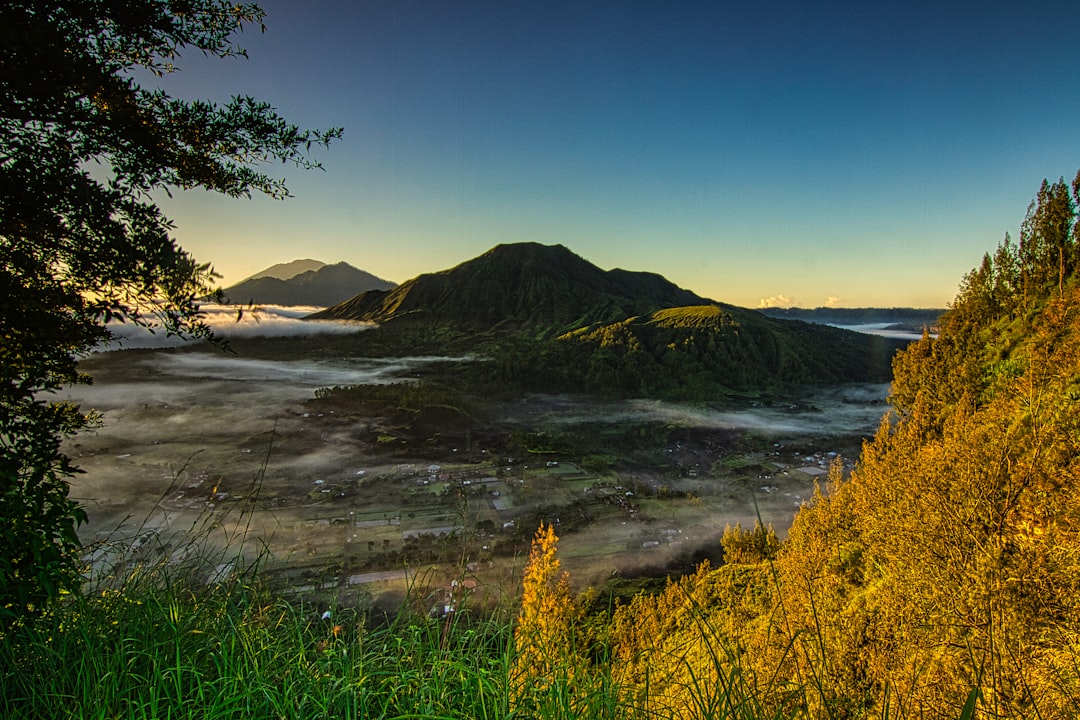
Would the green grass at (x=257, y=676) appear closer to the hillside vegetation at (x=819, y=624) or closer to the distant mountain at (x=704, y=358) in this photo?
the hillside vegetation at (x=819, y=624)

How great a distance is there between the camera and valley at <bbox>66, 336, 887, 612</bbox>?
62.9 meters

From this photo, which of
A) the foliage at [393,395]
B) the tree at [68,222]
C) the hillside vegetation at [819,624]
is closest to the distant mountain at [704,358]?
the foliage at [393,395]

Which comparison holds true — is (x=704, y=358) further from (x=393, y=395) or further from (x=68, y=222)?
(x=68, y=222)

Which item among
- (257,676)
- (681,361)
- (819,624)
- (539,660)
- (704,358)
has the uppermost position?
(257,676)

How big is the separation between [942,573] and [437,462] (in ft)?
329

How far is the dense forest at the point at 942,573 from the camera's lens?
2.49 m

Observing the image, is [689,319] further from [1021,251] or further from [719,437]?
[1021,251]

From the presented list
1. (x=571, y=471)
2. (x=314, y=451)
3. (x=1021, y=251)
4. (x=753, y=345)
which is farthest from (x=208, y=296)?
(x=753, y=345)

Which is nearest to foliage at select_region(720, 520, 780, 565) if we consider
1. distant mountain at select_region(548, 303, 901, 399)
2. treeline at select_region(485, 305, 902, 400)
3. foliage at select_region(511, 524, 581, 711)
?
foliage at select_region(511, 524, 581, 711)

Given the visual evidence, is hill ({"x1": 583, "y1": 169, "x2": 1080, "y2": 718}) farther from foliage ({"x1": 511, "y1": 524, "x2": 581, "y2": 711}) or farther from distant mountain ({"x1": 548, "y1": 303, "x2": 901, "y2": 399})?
distant mountain ({"x1": 548, "y1": 303, "x2": 901, "y2": 399})

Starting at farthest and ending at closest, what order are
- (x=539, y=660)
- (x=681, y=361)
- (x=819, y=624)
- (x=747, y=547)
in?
(x=681, y=361) → (x=747, y=547) → (x=819, y=624) → (x=539, y=660)

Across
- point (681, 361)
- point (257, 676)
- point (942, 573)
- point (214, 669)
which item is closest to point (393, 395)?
point (681, 361)

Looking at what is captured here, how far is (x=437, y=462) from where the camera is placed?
104 meters

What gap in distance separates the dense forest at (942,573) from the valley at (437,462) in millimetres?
11632
